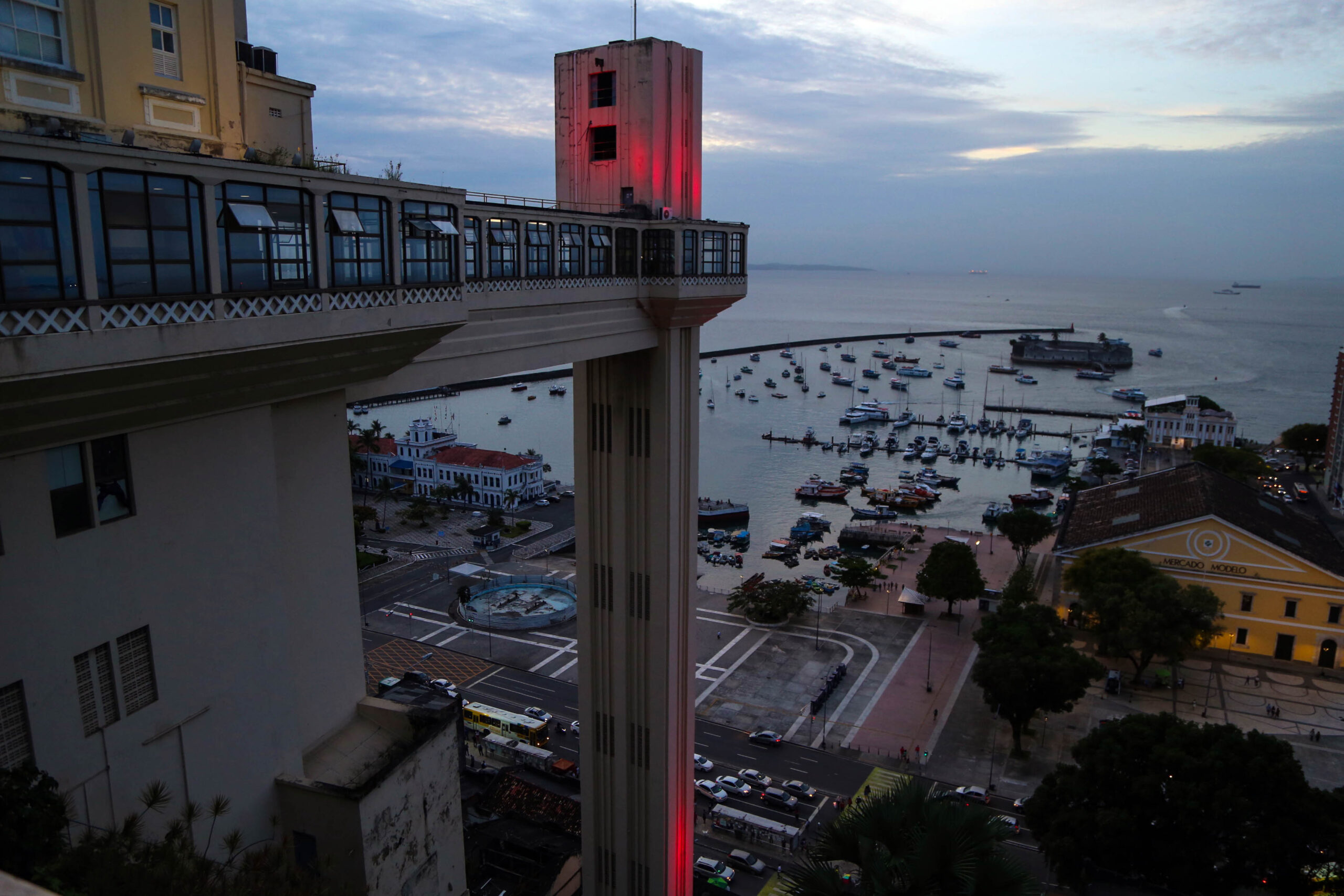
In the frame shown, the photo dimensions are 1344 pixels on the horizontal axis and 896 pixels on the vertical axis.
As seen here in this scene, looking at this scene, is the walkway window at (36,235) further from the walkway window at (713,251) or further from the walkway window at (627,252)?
the walkway window at (713,251)

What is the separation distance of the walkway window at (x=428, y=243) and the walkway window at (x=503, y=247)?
2.14 m

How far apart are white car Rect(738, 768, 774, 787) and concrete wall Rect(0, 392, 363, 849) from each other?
21758 millimetres

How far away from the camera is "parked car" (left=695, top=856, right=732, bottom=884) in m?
24.8

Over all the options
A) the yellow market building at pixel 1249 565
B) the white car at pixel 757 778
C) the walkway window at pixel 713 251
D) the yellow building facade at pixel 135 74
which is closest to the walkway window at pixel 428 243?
the yellow building facade at pixel 135 74

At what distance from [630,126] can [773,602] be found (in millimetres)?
30623

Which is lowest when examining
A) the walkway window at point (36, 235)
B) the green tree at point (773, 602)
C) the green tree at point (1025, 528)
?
the green tree at point (773, 602)

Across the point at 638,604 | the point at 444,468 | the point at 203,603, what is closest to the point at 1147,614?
the point at 638,604

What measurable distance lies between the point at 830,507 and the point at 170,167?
68.3m

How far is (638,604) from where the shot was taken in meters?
17.7

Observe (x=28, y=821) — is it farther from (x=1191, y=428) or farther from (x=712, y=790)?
(x=1191, y=428)

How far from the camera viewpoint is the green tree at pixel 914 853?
1002 centimetres

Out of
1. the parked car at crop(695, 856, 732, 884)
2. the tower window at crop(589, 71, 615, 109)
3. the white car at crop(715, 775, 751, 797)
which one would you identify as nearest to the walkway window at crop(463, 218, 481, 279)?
the tower window at crop(589, 71, 615, 109)

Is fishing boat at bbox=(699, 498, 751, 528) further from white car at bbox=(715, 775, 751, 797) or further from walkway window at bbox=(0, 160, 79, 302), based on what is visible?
walkway window at bbox=(0, 160, 79, 302)

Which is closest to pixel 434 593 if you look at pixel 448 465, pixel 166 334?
pixel 448 465
